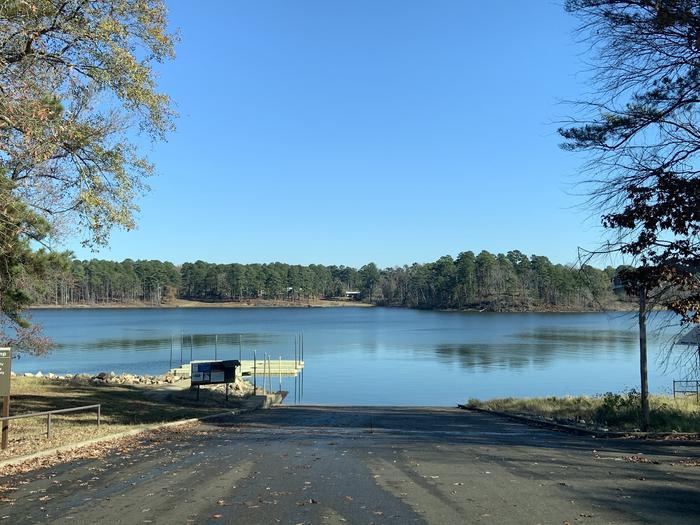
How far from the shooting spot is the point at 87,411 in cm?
1722

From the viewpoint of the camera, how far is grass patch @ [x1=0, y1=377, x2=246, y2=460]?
38.0 ft

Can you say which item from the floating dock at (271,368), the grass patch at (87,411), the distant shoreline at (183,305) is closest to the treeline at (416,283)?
the distant shoreline at (183,305)

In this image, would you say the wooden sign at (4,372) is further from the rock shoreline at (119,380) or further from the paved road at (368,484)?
the rock shoreline at (119,380)

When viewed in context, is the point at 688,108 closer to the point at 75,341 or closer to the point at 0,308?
the point at 0,308

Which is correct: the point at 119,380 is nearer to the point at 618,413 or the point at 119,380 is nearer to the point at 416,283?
the point at 618,413

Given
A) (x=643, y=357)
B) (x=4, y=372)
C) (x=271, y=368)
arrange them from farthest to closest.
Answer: (x=271, y=368), (x=643, y=357), (x=4, y=372)

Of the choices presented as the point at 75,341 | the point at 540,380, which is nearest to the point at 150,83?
the point at 540,380

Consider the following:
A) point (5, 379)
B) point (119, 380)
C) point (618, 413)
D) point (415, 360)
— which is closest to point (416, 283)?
point (415, 360)

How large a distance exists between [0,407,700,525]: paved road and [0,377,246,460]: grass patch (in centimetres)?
176

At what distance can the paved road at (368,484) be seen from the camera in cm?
612

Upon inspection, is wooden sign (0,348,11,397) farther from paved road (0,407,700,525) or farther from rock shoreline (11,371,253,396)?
rock shoreline (11,371,253,396)

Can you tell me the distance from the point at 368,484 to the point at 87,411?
41.3 feet

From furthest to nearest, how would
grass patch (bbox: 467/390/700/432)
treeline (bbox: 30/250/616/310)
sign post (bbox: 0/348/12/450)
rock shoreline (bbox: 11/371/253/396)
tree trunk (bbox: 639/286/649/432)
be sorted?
1. treeline (bbox: 30/250/616/310)
2. rock shoreline (bbox: 11/371/253/396)
3. grass patch (bbox: 467/390/700/432)
4. tree trunk (bbox: 639/286/649/432)
5. sign post (bbox: 0/348/12/450)

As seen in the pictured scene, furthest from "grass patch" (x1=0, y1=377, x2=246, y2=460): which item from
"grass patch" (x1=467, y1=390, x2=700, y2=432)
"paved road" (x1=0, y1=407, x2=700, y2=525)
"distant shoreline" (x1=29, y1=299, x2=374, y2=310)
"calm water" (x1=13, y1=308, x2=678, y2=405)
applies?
"distant shoreline" (x1=29, y1=299, x2=374, y2=310)
